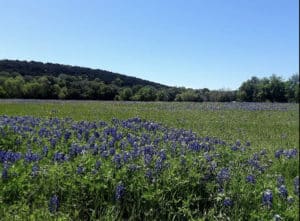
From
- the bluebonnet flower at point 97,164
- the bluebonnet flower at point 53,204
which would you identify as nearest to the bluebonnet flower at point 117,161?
the bluebonnet flower at point 97,164

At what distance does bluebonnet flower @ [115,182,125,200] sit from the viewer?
4.68m

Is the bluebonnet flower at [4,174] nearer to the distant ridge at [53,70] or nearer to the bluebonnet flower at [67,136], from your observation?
the bluebonnet flower at [67,136]

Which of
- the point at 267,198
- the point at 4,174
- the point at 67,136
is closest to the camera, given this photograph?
the point at 267,198

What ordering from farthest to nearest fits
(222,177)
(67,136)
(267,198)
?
(67,136) < (222,177) < (267,198)

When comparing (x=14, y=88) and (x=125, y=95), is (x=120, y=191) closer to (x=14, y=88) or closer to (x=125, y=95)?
(x=125, y=95)

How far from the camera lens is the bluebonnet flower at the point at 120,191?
4680 millimetres

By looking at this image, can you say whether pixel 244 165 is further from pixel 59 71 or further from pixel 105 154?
pixel 59 71

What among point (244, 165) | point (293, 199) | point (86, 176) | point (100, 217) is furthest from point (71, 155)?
point (293, 199)

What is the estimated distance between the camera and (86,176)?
16.1 feet

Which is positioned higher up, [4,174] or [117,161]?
[117,161]

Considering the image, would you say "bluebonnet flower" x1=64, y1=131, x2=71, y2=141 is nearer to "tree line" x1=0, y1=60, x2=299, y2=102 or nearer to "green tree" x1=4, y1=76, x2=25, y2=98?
"tree line" x1=0, y1=60, x2=299, y2=102

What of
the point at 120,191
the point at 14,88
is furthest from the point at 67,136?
the point at 14,88

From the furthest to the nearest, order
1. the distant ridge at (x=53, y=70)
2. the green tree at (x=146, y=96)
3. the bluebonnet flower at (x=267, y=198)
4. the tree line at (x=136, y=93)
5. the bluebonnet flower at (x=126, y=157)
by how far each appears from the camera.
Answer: the distant ridge at (x=53, y=70) < the green tree at (x=146, y=96) < the tree line at (x=136, y=93) < the bluebonnet flower at (x=126, y=157) < the bluebonnet flower at (x=267, y=198)

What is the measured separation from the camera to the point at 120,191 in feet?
15.6
